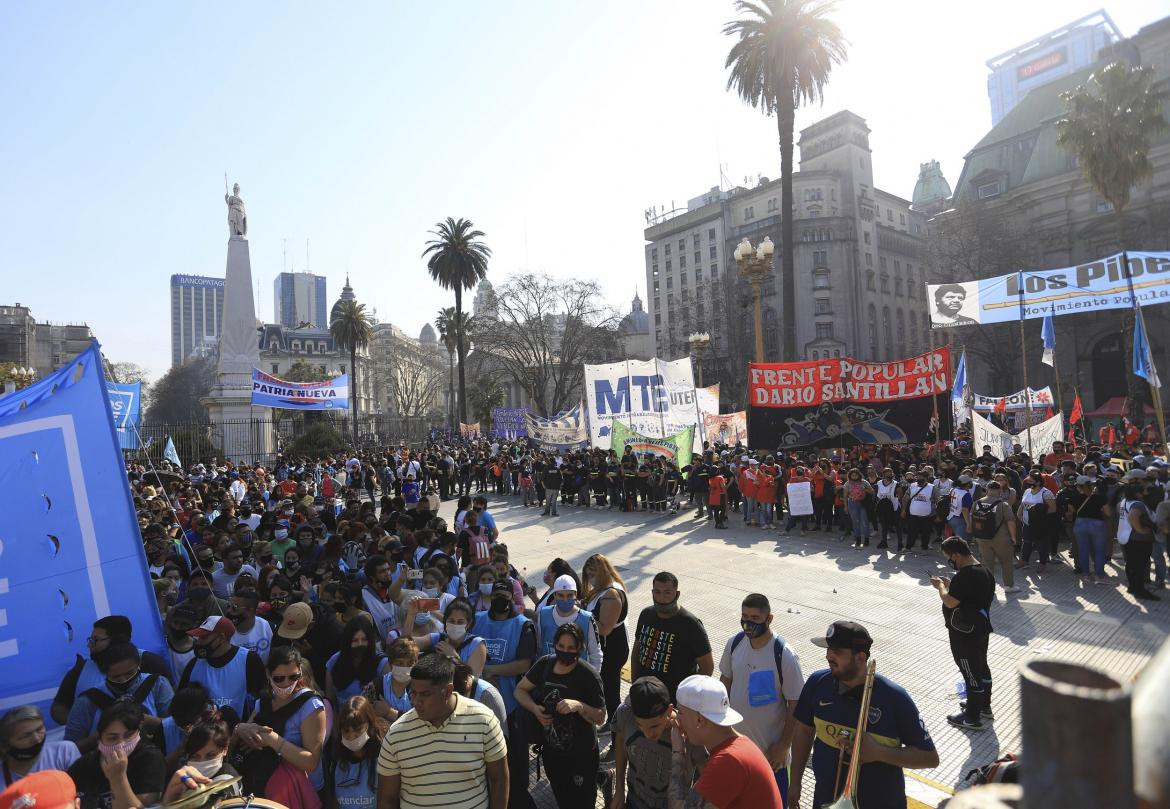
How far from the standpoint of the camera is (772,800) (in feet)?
9.42

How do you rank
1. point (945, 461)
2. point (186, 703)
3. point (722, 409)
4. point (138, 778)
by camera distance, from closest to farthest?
point (138, 778) → point (186, 703) → point (945, 461) → point (722, 409)

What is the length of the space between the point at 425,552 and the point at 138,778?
445cm

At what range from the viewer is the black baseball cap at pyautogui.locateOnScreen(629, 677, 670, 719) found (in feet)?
11.4

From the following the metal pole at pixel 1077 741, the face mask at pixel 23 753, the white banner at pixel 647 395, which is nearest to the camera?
the metal pole at pixel 1077 741

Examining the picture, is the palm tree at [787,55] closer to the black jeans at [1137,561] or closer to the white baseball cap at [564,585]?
the black jeans at [1137,561]

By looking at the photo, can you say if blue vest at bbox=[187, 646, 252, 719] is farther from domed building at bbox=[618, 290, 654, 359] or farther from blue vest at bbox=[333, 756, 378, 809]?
domed building at bbox=[618, 290, 654, 359]

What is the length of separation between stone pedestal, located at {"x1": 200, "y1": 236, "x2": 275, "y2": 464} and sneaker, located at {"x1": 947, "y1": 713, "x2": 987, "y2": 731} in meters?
30.6

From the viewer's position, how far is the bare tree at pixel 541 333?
48375 mm

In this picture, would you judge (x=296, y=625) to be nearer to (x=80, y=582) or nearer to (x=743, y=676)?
(x=80, y=582)

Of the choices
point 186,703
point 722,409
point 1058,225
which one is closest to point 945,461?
point 186,703

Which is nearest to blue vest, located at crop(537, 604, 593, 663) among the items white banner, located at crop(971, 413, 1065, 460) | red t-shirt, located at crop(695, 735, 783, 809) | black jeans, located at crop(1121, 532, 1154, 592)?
red t-shirt, located at crop(695, 735, 783, 809)

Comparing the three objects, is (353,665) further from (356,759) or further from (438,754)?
(438,754)

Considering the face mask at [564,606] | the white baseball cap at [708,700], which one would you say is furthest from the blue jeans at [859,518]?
the white baseball cap at [708,700]

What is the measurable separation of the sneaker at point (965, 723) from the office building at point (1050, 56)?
434 feet
